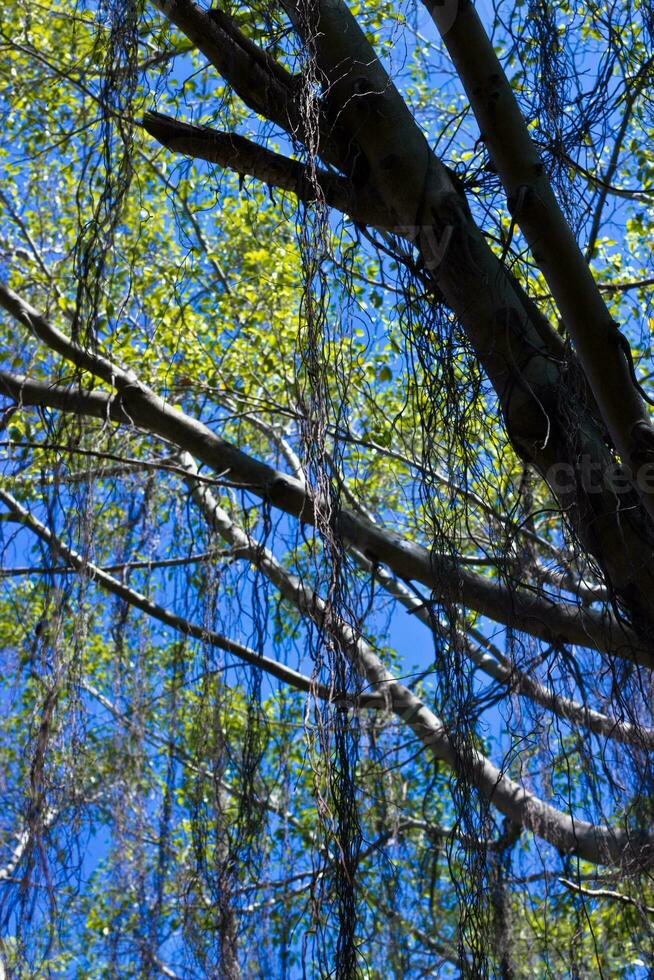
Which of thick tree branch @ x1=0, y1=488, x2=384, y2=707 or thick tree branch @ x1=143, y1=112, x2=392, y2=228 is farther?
thick tree branch @ x1=0, y1=488, x2=384, y2=707

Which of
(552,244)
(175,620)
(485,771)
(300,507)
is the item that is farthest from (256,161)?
(485,771)

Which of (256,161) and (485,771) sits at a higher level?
(256,161)

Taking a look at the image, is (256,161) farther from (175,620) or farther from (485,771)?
(485,771)

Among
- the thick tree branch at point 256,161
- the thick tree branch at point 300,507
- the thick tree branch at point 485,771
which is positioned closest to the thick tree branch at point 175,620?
the thick tree branch at point 485,771

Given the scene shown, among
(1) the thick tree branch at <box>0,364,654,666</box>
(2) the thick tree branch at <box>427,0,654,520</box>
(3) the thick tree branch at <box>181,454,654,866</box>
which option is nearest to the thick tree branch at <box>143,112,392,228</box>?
(2) the thick tree branch at <box>427,0,654,520</box>

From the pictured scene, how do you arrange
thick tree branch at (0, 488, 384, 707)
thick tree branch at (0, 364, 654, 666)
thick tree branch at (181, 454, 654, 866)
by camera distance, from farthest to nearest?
1. thick tree branch at (181, 454, 654, 866)
2. thick tree branch at (0, 488, 384, 707)
3. thick tree branch at (0, 364, 654, 666)

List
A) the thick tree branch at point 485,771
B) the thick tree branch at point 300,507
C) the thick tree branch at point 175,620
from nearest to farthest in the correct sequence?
1. the thick tree branch at point 300,507
2. the thick tree branch at point 175,620
3. the thick tree branch at point 485,771

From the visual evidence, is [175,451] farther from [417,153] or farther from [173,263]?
[417,153]

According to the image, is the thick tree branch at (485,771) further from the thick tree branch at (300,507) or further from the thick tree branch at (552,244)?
the thick tree branch at (552,244)

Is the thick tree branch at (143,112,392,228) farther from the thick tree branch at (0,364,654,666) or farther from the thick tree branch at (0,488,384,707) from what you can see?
the thick tree branch at (0,488,384,707)

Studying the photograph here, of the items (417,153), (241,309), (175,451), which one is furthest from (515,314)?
(241,309)

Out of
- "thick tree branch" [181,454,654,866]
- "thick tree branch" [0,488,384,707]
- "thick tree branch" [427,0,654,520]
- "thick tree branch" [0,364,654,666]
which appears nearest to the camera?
"thick tree branch" [427,0,654,520]

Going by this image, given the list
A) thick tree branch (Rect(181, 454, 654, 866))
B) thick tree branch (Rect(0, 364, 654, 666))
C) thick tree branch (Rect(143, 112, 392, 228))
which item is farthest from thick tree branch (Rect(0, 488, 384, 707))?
thick tree branch (Rect(143, 112, 392, 228))

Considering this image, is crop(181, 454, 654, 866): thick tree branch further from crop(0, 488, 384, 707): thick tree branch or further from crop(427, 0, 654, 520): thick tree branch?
crop(427, 0, 654, 520): thick tree branch
